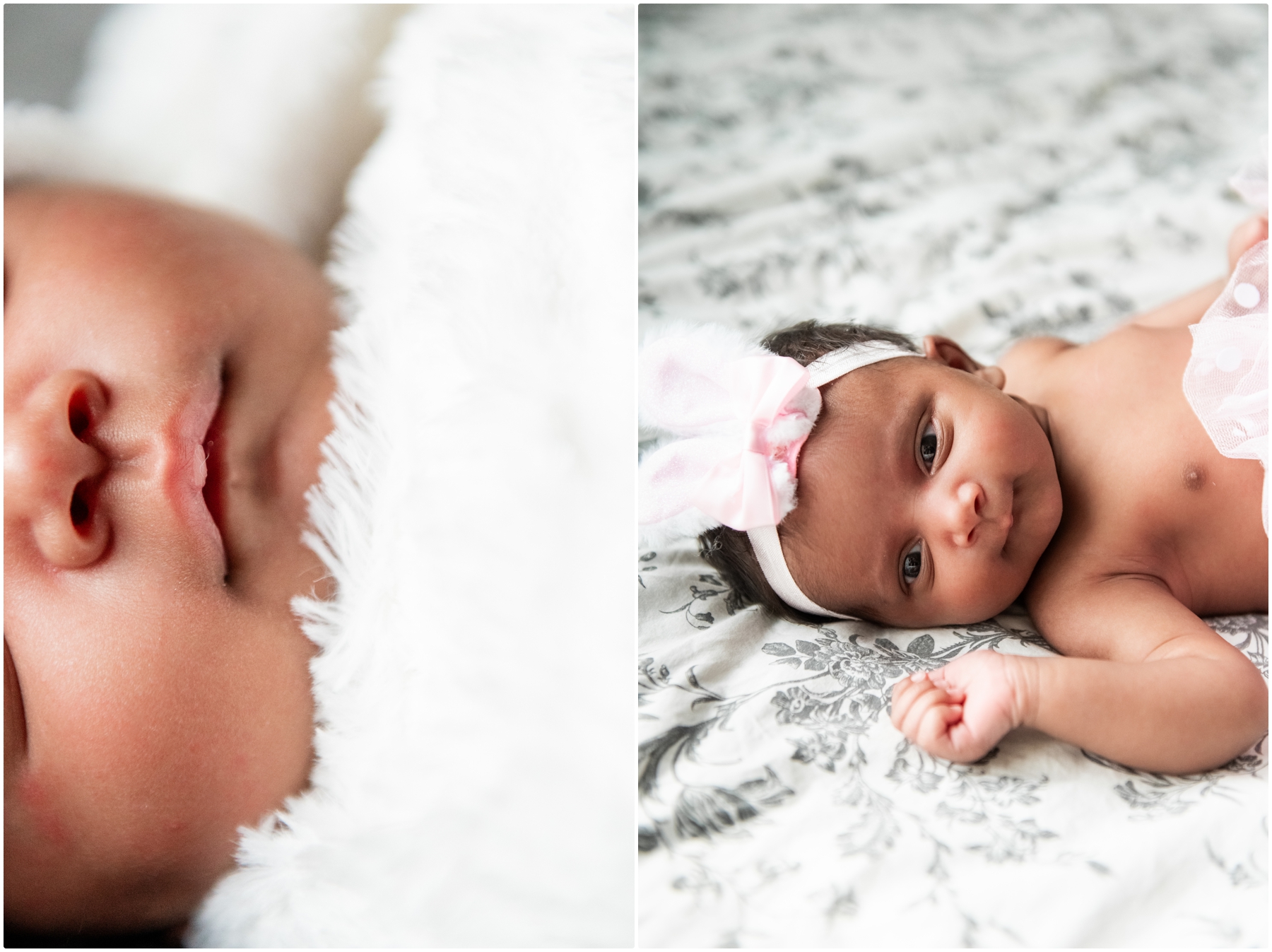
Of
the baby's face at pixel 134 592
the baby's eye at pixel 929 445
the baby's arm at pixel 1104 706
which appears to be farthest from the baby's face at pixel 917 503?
the baby's face at pixel 134 592

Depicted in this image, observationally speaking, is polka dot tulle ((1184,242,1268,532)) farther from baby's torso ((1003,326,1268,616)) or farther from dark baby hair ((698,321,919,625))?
dark baby hair ((698,321,919,625))

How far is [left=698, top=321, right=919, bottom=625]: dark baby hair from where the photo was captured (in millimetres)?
852

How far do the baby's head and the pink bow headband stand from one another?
18mm

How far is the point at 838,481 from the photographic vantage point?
0.80 m

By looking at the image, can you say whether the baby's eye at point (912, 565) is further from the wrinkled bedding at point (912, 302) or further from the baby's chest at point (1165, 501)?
the baby's chest at point (1165, 501)

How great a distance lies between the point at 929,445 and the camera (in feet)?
2.76

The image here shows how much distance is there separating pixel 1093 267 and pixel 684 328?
59cm

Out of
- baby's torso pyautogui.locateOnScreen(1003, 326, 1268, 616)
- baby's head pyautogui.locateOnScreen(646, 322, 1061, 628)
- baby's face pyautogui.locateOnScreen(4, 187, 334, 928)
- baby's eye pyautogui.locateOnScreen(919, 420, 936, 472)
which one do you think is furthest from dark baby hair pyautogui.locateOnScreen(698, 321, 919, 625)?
baby's face pyautogui.locateOnScreen(4, 187, 334, 928)

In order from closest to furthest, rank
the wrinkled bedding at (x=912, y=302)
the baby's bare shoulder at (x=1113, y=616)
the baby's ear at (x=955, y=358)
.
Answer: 1. the wrinkled bedding at (x=912, y=302)
2. the baby's bare shoulder at (x=1113, y=616)
3. the baby's ear at (x=955, y=358)

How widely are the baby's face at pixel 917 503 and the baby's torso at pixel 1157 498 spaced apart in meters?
0.06

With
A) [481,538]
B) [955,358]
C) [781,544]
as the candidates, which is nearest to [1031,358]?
[955,358]

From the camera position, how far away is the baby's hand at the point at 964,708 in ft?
2.21

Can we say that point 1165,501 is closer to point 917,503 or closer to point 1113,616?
point 1113,616

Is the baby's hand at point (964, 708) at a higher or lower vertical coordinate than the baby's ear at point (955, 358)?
lower
